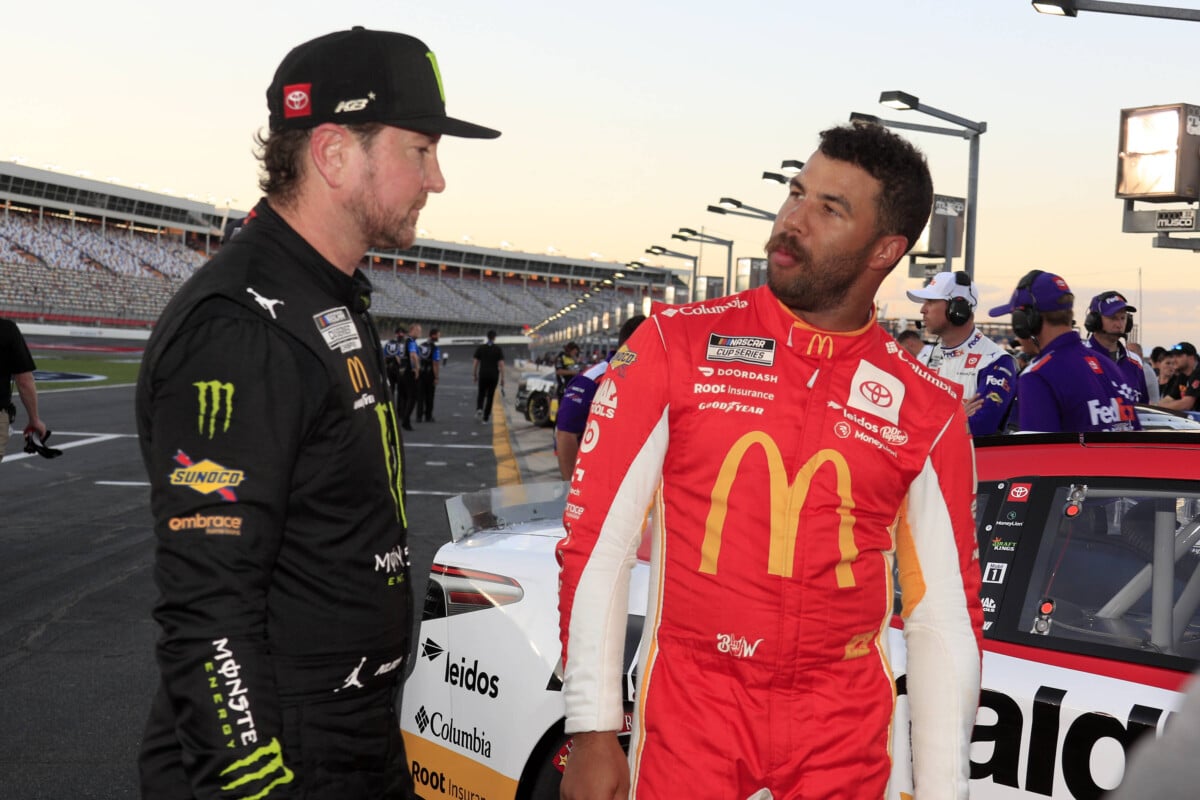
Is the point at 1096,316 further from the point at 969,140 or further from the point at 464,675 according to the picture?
the point at 969,140

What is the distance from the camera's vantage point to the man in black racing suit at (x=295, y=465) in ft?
5.82

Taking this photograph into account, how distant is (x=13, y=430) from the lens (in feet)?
60.0

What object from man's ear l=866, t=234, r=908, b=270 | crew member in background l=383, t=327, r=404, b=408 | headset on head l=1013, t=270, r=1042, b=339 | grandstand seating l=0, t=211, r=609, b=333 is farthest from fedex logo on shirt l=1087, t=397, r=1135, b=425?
grandstand seating l=0, t=211, r=609, b=333

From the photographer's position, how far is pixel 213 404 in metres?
1.81

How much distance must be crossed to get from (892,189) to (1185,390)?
1343 cm

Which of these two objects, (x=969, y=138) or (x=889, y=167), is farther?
(x=969, y=138)

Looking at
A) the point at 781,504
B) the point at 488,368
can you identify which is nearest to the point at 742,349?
the point at 781,504

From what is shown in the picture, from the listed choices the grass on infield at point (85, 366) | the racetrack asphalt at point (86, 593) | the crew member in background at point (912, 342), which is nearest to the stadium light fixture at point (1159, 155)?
the crew member in background at point (912, 342)

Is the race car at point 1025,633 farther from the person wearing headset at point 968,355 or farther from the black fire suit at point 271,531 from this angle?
the person wearing headset at point 968,355

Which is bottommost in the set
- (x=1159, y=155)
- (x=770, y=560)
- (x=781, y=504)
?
(x=770, y=560)

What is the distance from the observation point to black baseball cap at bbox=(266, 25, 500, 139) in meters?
2.08

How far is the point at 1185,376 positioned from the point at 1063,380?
33.2ft

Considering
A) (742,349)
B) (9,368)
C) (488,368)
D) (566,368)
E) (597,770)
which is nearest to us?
(597,770)

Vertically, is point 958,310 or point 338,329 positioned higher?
point 958,310
